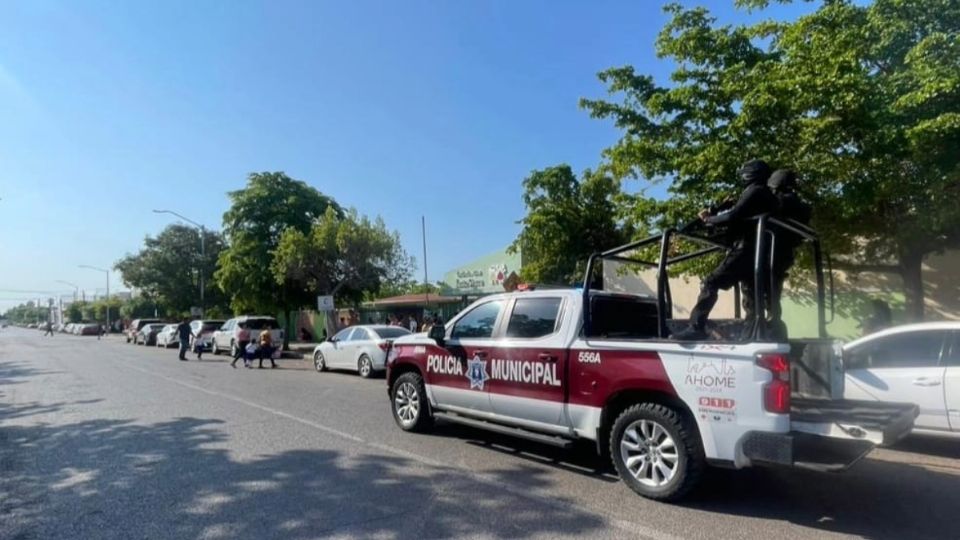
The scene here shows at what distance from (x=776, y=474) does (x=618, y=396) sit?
199 cm

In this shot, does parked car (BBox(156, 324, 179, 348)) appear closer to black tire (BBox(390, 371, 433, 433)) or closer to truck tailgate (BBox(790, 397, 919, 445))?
black tire (BBox(390, 371, 433, 433))

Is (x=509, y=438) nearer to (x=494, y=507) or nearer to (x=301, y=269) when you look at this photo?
(x=494, y=507)

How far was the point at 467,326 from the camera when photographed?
7.46 m

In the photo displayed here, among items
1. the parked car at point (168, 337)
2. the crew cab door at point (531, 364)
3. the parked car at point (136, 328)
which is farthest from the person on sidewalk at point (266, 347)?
the parked car at point (136, 328)

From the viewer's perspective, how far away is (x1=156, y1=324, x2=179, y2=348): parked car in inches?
1337

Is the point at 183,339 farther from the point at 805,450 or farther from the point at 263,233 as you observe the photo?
the point at 805,450

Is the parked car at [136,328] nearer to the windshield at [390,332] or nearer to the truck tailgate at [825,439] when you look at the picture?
the windshield at [390,332]

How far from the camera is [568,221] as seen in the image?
2133 centimetres

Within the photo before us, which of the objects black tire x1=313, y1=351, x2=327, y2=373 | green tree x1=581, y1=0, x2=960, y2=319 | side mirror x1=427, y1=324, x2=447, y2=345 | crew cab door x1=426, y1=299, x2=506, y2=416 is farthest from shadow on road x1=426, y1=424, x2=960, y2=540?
black tire x1=313, y1=351, x2=327, y2=373

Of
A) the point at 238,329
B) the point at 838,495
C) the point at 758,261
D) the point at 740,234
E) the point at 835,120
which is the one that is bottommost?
the point at 838,495

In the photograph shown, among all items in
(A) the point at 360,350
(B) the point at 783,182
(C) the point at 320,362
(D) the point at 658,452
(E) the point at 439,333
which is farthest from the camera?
(C) the point at 320,362

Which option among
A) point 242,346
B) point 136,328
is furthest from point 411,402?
point 136,328

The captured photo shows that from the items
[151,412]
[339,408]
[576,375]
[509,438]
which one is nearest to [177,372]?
[151,412]

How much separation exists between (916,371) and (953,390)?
1.35ft
